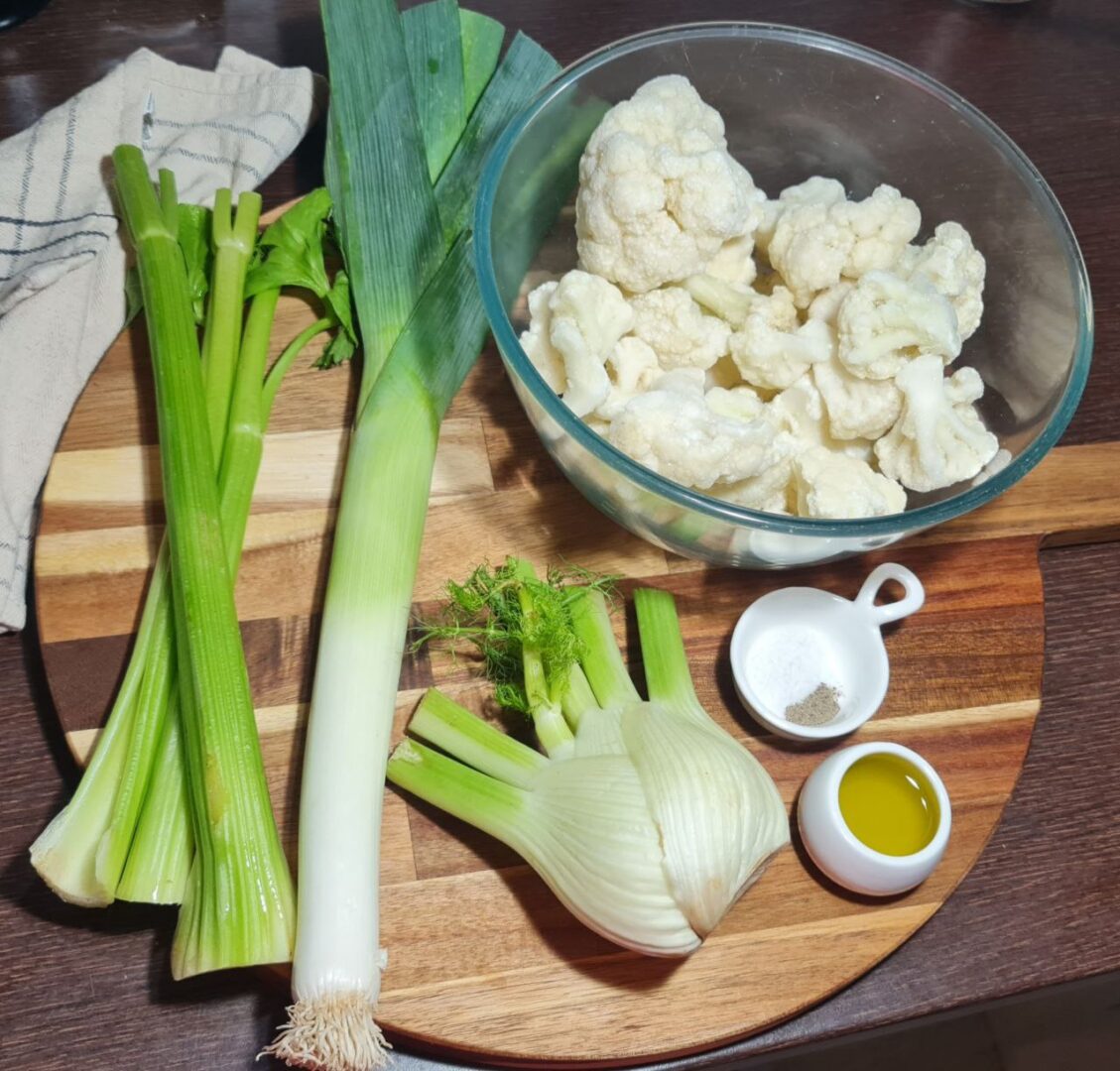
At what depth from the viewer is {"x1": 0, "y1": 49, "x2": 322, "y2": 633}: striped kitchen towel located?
1300mm

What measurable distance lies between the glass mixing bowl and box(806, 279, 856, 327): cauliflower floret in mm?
219

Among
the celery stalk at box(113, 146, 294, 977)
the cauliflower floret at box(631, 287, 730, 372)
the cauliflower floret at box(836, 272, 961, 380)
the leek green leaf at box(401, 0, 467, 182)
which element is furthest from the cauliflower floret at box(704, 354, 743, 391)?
the celery stalk at box(113, 146, 294, 977)

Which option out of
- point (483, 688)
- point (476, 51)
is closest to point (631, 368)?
point (483, 688)

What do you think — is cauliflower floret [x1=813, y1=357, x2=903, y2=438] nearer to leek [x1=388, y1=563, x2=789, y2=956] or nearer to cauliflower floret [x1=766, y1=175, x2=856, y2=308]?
cauliflower floret [x1=766, y1=175, x2=856, y2=308]

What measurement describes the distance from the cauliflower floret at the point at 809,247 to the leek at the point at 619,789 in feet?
1.31

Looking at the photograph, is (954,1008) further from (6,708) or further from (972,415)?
(6,708)

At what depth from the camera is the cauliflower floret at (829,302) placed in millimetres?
1271

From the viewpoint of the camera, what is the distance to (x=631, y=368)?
1247 mm

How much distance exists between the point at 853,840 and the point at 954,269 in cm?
63

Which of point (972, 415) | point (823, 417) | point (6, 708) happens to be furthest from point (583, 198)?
point (6, 708)

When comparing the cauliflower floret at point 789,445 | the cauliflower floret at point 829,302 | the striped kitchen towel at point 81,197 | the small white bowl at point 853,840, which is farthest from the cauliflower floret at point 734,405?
the striped kitchen towel at point 81,197

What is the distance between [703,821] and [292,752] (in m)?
0.41

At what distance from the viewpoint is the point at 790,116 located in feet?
4.75

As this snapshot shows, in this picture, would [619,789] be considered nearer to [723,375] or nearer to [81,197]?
[723,375]
